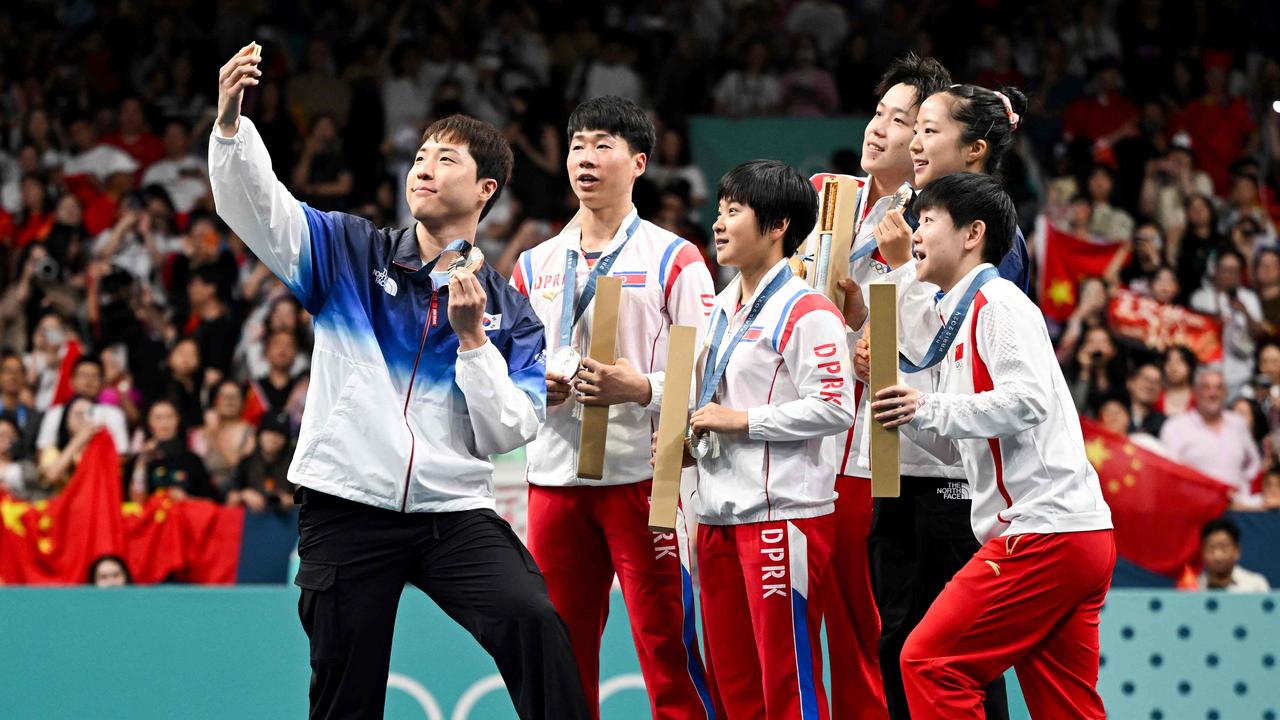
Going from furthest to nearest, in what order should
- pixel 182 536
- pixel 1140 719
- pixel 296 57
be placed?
pixel 296 57 → pixel 182 536 → pixel 1140 719

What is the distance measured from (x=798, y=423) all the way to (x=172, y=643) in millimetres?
3569

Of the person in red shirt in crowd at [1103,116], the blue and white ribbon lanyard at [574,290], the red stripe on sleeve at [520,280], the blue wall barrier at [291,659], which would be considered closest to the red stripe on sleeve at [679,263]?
the blue and white ribbon lanyard at [574,290]

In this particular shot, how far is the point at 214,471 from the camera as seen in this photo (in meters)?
9.13

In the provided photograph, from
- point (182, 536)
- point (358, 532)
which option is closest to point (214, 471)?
point (182, 536)

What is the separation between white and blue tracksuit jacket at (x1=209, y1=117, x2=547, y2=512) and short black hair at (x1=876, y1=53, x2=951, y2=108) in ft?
5.65

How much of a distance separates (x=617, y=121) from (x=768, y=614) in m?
1.78

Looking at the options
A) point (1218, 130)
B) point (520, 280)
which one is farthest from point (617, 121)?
point (1218, 130)

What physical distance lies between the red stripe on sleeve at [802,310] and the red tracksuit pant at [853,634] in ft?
2.12

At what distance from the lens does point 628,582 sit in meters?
5.00

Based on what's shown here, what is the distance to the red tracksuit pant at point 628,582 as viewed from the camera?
4.97 m

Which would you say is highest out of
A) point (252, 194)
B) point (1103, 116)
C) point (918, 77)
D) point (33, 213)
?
point (1103, 116)

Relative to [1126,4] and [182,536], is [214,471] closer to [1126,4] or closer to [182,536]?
[182,536]

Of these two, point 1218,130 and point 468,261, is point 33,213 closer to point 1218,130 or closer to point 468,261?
point 468,261

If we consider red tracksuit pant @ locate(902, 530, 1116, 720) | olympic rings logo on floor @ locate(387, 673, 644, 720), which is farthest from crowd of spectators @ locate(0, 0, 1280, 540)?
red tracksuit pant @ locate(902, 530, 1116, 720)
